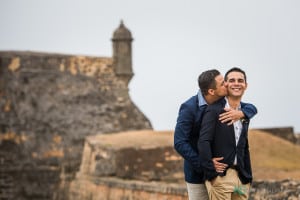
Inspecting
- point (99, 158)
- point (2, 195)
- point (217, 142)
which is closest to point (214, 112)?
point (217, 142)

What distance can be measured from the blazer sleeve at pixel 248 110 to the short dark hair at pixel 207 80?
0.29 m

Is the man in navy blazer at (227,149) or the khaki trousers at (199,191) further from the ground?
the man in navy blazer at (227,149)

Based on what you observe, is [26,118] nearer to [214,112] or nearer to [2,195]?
[2,195]

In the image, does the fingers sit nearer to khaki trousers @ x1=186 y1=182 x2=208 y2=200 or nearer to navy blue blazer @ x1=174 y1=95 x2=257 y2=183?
navy blue blazer @ x1=174 y1=95 x2=257 y2=183

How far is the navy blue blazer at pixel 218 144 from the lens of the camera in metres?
6.23

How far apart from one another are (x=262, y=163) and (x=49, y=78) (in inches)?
424

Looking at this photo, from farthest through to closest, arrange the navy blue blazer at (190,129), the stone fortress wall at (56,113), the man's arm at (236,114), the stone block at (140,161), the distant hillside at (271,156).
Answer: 1. the stone fortress wall at (56,113)
2. the stone block at (140,161)
3. the distant hillside at (271,156)
4. the navy blue blazer at (190,129)
5. the man's arm at (236,114)

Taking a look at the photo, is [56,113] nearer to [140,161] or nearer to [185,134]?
[140,161]

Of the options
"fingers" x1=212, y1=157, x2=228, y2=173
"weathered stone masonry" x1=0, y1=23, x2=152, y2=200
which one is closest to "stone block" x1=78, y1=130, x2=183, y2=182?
"weathered stone masonry" x1=0, y1=23, x2=152, y2=200

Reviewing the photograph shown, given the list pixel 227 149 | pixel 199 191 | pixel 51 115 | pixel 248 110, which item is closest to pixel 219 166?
pixel 227 149

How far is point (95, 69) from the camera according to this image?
2859 centimetres

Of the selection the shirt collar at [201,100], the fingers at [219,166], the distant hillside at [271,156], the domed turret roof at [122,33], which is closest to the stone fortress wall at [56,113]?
the domed turret roof at [122,33]

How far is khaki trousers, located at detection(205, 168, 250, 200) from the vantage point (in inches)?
245

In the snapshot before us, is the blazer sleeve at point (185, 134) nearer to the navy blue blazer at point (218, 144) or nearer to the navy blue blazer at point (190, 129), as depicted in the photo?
the navy blue blazer at point (190, 129)
